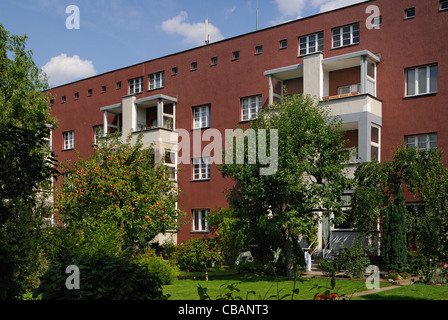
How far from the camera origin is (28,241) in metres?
14.4

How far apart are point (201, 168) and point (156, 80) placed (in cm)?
813

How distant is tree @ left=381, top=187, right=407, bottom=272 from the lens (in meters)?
20.4

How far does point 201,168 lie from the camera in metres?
32.3

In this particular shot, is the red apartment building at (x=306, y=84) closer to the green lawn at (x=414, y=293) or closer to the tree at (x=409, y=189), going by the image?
the tree at (x=409, y=189)

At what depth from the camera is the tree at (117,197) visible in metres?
21.0

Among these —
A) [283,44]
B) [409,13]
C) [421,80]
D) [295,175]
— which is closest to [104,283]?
[295,175]

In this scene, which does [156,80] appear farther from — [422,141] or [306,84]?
[422,141]

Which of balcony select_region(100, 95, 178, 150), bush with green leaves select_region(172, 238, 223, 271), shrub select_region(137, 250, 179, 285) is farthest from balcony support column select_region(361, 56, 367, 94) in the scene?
shrub select_region(137, 250, 179, 285)

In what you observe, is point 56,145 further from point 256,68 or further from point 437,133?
point 437,133

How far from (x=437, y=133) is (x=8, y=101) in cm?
2459

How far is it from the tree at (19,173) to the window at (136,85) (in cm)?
756

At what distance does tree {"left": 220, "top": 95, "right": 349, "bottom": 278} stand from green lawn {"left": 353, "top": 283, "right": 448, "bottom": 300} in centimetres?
381

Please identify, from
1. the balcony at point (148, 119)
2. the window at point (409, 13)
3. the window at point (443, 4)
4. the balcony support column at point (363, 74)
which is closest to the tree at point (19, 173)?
the balcony at point (148, 119)

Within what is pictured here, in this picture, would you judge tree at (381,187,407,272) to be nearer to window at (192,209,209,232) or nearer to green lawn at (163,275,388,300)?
green lawn at (163,275,388,300)
